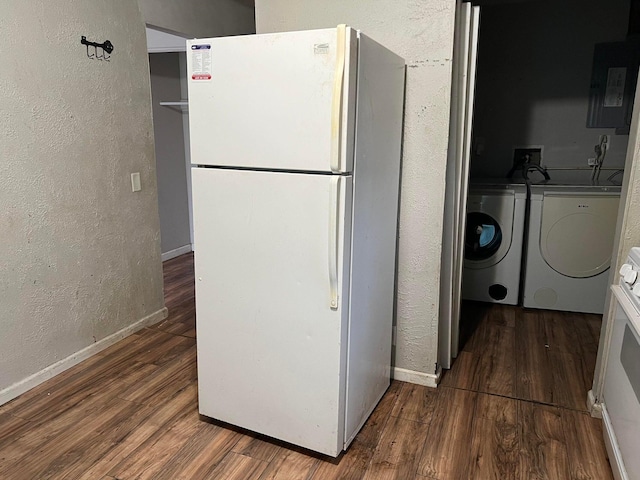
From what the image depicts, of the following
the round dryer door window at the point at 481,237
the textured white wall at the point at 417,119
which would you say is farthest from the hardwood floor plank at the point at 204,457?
the round dryer door window at the point at 481,237

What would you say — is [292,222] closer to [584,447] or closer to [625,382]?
[625,382]

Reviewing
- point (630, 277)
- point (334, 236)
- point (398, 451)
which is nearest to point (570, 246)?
point (630, 277)

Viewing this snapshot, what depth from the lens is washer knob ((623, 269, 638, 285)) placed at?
1.68m

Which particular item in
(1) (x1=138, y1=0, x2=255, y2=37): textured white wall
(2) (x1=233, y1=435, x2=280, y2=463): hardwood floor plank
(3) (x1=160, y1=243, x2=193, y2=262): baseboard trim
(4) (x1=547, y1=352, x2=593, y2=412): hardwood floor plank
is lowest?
(2) (x1=233, y1=435, x2=280, y2=463): hardwood floor plank

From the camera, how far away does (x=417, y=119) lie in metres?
2.27

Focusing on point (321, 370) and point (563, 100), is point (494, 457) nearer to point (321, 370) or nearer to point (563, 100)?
point (321, 370)

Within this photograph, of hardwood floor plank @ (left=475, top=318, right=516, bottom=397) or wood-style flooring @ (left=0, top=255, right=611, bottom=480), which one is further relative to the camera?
hardwood floor plank @ (left=475, top=318, right=516, bottom=397)

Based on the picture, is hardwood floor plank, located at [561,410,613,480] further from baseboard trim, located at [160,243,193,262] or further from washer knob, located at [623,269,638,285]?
baseboard trim, located at [160,243,193,262]

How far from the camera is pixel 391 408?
2.33 meters

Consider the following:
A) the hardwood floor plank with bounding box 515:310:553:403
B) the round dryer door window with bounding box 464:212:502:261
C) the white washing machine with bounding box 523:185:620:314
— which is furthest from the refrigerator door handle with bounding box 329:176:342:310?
the white washing machine with bounding box 523:185:620:314

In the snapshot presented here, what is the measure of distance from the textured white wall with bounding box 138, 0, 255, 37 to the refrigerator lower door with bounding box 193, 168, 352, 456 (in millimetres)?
1819

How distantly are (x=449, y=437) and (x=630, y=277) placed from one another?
3.30 ft

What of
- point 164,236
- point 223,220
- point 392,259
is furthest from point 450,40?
point 164,236

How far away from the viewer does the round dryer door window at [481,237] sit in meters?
3.57
